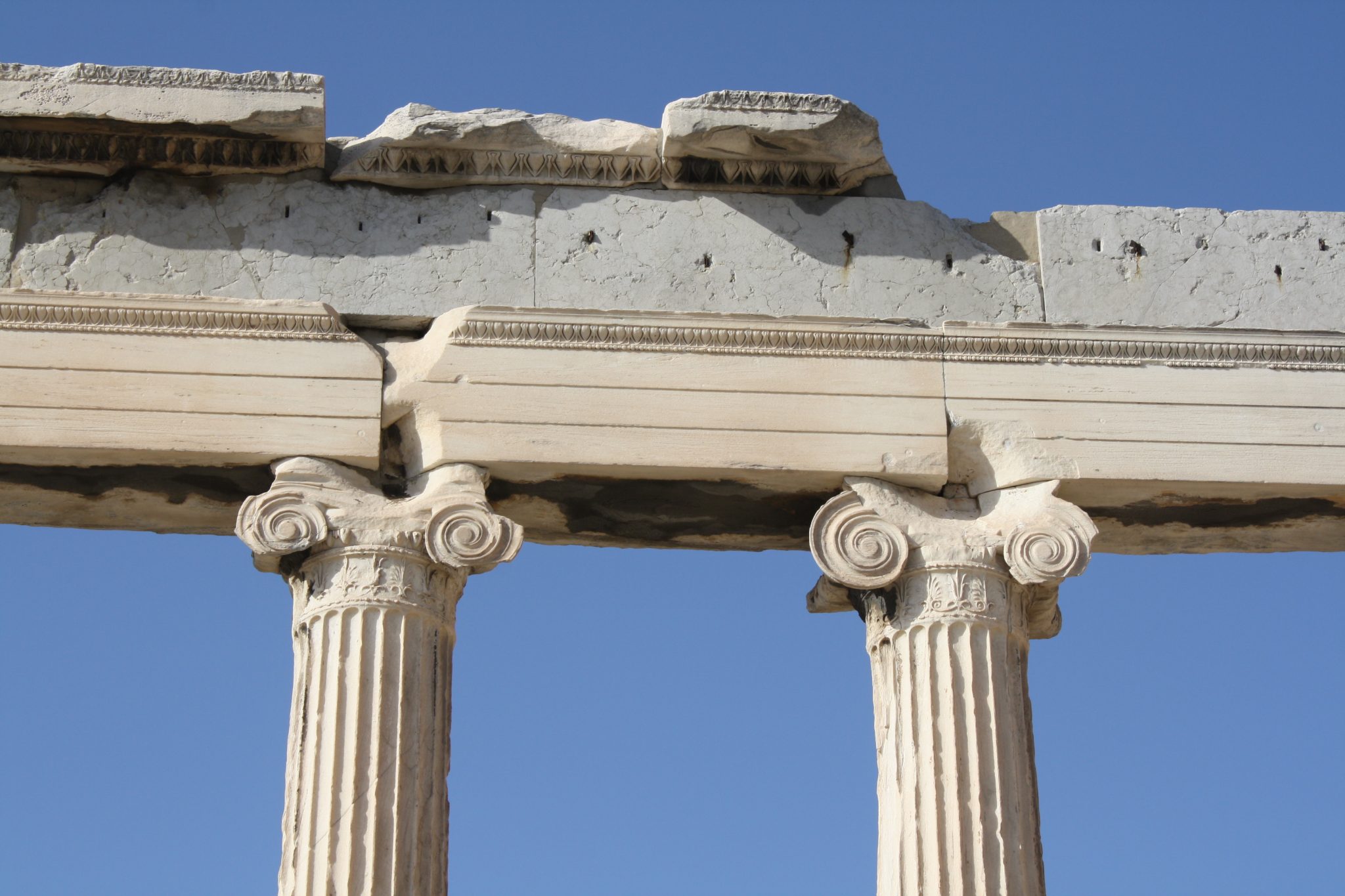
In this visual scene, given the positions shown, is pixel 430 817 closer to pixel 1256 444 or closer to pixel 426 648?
pixel 426 648

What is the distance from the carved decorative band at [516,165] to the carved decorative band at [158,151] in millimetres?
375

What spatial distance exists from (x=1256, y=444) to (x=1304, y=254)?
130cm

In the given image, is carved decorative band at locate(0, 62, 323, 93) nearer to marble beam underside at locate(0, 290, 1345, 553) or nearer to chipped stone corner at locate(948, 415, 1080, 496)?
marble beam underside at locate(0, 290, 1345, 553)

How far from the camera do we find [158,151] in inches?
472

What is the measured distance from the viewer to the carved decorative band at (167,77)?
11.8m

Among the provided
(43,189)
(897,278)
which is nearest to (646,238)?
(897,278)

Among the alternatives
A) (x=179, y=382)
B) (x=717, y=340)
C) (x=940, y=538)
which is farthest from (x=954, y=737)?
(x=179, y=382)

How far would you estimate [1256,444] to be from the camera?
11758mm

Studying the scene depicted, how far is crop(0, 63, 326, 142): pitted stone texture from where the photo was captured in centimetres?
1179

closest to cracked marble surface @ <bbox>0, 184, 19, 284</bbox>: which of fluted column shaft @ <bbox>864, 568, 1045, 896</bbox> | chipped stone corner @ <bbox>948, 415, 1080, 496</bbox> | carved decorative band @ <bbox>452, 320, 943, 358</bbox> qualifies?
Answer: carved decorative band @ <bbox>452, 320, 943, 358</bbox>

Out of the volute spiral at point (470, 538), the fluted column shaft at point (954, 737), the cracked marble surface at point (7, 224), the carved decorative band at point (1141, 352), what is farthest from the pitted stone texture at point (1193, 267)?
the cracked marble surface at point (7, 224)

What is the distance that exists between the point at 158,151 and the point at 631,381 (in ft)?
8.80

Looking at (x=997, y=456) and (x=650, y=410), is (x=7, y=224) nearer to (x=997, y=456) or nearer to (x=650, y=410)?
(x=650, y=410)

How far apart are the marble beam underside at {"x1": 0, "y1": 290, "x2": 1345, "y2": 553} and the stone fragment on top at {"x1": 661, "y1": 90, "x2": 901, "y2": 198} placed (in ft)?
2.99
